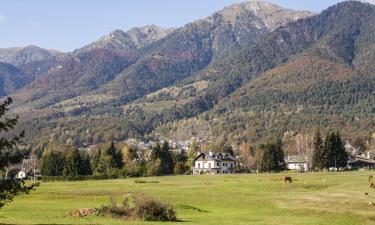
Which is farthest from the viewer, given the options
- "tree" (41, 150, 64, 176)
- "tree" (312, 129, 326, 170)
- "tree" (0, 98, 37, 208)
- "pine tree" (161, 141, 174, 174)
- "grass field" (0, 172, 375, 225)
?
"pine tree" (161, 141, 174, 174)

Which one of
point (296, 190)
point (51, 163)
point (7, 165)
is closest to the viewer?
point (7, 165)

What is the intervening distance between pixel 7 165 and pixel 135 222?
13.8m

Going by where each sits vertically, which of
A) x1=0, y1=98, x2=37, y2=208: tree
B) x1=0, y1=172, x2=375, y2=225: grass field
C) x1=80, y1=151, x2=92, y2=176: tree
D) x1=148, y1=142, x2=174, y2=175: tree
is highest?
x1=148, y1=142, x2=174, y2=175: tree

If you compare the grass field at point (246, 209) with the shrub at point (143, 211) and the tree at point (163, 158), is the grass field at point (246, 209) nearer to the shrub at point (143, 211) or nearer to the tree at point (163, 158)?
the shrub at point (143, 211)

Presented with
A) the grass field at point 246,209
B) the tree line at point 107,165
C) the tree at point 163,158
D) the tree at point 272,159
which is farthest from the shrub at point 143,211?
the tree at point 163,158

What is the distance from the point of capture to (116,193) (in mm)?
81812

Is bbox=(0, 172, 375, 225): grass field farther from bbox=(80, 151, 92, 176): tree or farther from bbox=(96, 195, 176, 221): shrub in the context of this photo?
bbox=(80, 151, 92, 176): tree

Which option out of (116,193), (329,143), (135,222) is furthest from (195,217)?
(329,143)

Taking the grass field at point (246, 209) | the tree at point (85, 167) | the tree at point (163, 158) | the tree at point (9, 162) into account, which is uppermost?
the tree at point (163, 158)

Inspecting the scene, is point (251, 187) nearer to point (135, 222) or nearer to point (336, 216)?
point (336, 216)

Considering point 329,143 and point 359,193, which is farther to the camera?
point 329,143

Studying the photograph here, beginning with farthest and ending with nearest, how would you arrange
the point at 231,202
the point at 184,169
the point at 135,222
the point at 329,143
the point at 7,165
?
1. the point at 184,169
2. the point at 329,143
3. the point at 231,202
4. the point at 135,222
5. the point at 7,165

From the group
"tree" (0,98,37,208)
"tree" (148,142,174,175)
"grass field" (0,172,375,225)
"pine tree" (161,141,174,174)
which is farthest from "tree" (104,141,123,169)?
"tree" (0,98,37,208)

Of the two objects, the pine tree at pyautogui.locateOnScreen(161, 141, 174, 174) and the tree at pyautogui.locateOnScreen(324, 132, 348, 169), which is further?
the pine tree at pyautogui.locateOnScreen(161, 141, 174, 174)
